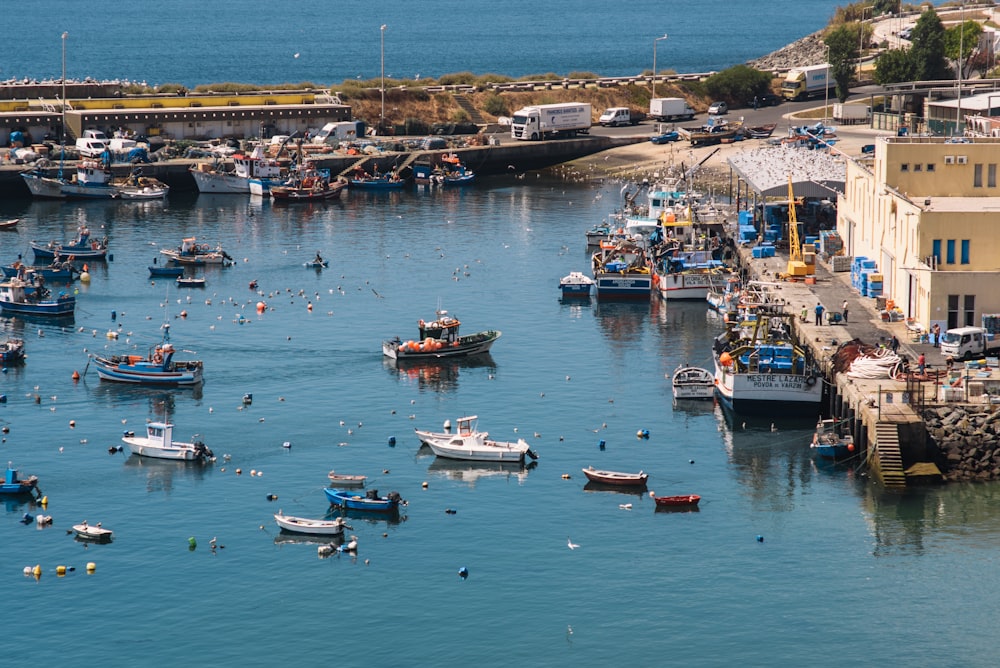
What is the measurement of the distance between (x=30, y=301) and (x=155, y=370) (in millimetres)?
21065

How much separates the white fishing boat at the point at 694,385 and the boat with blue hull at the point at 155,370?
26.0m

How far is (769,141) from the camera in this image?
153 metres

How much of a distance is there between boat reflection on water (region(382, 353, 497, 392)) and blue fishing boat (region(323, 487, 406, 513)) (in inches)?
751

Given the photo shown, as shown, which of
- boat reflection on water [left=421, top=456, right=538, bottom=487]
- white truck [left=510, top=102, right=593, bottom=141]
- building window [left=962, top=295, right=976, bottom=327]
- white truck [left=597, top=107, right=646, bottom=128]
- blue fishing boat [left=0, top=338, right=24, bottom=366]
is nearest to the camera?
boat reflection on water [left=421, top=456, right=538, bottom=487]

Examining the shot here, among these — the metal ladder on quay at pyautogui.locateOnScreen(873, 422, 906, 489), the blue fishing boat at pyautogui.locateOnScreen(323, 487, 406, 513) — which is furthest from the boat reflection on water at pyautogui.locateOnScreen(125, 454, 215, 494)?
the metal ladder on quay at pyautogui.locateOnScreen(873, 422, 906, 489)

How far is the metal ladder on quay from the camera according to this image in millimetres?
67188

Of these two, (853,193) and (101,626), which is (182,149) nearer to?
(853,193)

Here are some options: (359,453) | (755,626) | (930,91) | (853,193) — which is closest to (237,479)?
(359,453)

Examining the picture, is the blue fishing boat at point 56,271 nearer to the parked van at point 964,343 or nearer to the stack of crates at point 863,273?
the stack of crates at point 863,273

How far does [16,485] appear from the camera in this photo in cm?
6825

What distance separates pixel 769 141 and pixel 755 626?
337 feet

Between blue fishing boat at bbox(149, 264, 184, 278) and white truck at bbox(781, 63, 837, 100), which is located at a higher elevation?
white truck at bbox(781, 63, 837, 100)

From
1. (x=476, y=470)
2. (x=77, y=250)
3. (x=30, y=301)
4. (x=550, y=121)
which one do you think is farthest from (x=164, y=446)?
(x=550, y=121)

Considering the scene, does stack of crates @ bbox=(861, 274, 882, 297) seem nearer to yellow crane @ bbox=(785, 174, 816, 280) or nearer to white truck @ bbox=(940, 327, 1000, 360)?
yellow crane @ bbox=(785, 174, 816, 280)
